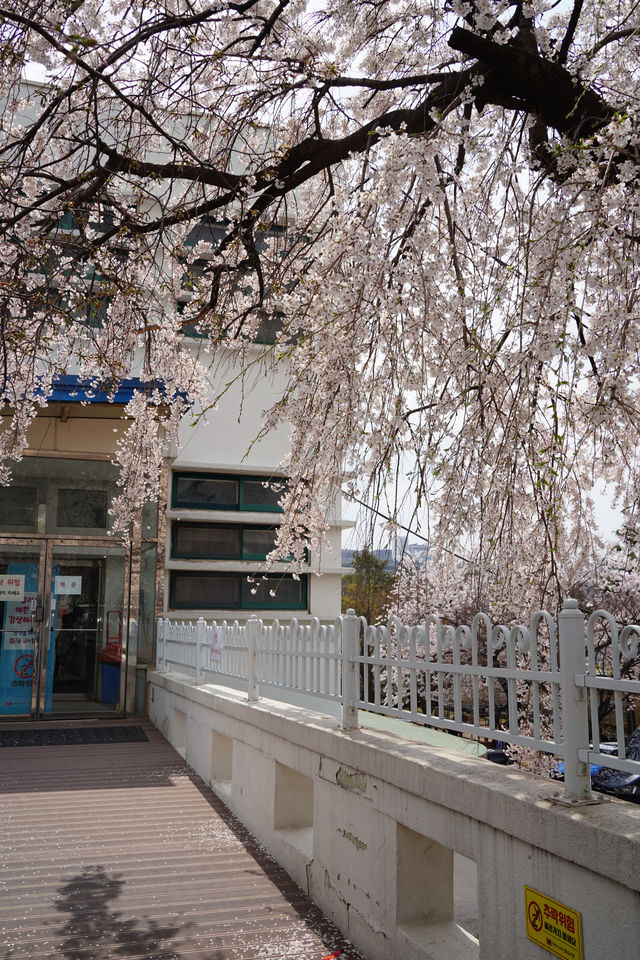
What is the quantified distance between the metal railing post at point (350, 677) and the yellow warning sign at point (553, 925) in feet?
6.13

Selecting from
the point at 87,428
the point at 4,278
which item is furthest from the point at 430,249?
the point at 87,428

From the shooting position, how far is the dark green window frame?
43.8ft

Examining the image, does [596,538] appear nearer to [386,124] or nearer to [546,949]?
[386,124]

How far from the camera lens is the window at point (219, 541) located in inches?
528

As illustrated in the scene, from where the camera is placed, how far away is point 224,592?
44.7ft

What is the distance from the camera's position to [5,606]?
1151 cm

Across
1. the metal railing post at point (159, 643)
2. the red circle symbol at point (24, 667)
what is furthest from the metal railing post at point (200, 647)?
the red circle symbol at point (24, 667)

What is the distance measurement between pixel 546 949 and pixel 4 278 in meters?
4.56

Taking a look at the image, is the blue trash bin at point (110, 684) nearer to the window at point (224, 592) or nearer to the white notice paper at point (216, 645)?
the window at point (224, 592)

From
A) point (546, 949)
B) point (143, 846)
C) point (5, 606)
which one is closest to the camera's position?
point (546, 949)

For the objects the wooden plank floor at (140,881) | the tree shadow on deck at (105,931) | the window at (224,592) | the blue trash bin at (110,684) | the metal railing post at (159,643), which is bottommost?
Answer: the wooden plank floor at (140,881)

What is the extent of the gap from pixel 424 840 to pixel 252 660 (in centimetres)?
307

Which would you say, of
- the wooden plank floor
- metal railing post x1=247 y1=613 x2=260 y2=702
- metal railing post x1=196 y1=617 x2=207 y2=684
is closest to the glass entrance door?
metal railing post x1=196 y1=617 x2=207 y2=684

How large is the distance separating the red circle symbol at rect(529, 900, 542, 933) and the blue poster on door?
10.3 metres
